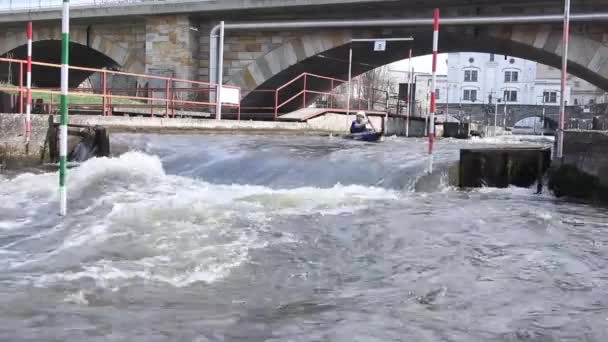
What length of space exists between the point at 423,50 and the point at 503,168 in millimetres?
18206

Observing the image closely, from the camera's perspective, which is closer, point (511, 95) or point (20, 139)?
point (20, 139)

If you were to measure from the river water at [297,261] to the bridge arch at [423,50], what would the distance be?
12600 mm

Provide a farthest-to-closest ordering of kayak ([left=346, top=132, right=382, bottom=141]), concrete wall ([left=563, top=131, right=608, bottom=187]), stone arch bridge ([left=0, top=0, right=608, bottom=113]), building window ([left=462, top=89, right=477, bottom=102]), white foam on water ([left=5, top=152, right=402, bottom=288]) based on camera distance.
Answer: building window ([left=462, top=89, right=477, bottom=102]) < stone arch bridge ([left=0, top=0, right=608, bottom=113]) < kayak ([left=346, top=132, right=382, bottom=141]) < concrete wall ([left=563, top=131, right=608, bottom=187]) < white foam on water ([left=5, top=152, right=402, bottom=288])

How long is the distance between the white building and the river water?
75973mm

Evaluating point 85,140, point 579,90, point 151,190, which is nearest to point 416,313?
point 151,190

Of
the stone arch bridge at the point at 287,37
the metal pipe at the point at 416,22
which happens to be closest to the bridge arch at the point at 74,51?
the stone arch bridge at the point at 287,37

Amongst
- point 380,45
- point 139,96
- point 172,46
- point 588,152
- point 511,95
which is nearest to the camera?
point 588,152

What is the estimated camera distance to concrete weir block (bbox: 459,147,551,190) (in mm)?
8062

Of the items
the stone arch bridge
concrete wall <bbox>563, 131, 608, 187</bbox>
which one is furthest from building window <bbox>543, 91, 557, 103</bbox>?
concrete wall <bbox>563, 131, 608, 187</bbox>

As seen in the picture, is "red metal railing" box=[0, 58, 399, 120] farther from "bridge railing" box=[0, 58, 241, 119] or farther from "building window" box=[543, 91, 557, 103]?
"building window" box=[543, 91, 557, 103]

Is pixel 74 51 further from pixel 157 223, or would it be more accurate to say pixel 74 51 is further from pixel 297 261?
pixel 297 261

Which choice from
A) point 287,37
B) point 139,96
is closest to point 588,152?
point 287,37

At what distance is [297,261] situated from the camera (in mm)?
4219

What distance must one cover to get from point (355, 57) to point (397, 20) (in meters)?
4.98
